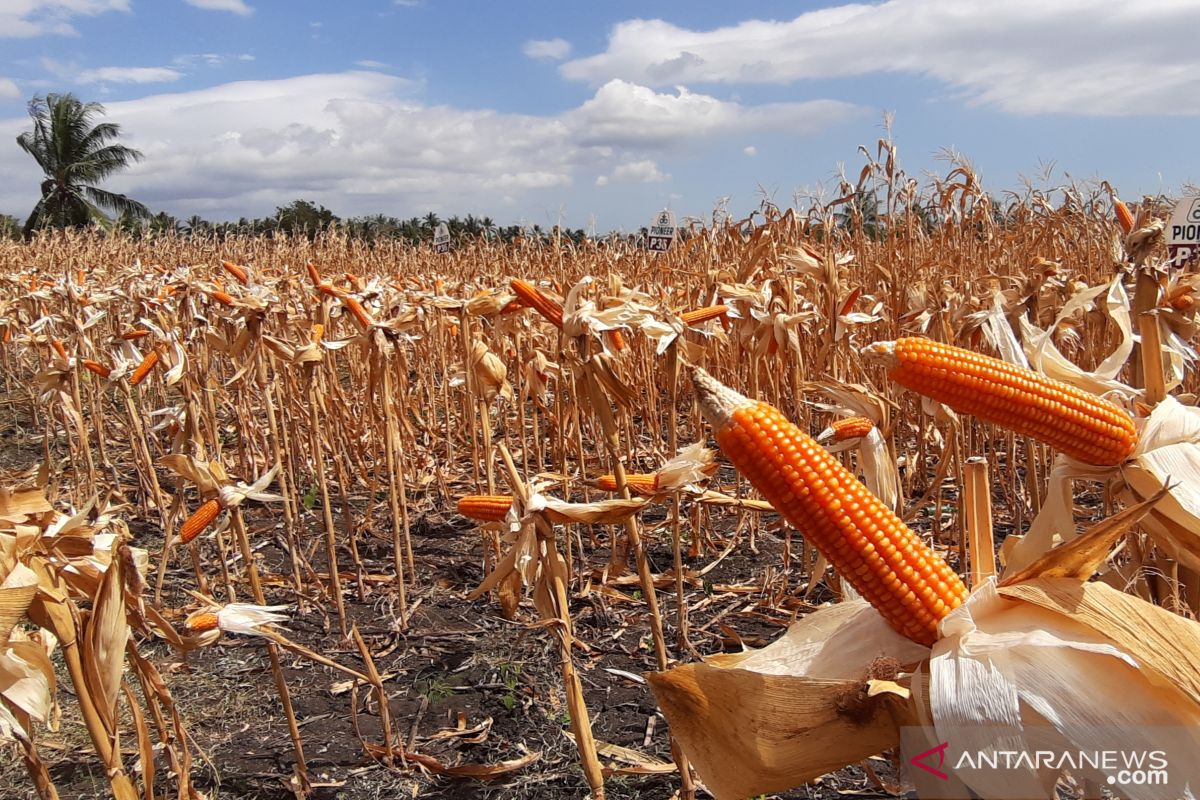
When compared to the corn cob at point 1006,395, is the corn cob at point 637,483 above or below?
below

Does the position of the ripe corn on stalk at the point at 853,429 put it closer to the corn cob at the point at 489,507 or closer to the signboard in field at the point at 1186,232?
the corn cob at the point at 489,507

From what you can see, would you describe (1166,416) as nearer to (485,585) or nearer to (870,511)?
(870,511)

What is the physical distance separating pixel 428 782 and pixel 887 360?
7.71 ft

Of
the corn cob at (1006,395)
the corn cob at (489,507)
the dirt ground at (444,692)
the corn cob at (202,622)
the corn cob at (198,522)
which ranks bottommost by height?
the dirt ground at (444,692)

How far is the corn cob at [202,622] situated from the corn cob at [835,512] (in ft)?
4.18

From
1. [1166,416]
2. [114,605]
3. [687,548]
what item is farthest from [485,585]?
[687,548]

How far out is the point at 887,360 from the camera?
1.56 m

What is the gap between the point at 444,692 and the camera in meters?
3.37

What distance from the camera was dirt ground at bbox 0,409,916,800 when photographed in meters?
2.79

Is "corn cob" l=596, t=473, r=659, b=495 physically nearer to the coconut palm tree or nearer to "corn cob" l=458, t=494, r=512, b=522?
"corn cob" l=458, t=494, r=512, b=522

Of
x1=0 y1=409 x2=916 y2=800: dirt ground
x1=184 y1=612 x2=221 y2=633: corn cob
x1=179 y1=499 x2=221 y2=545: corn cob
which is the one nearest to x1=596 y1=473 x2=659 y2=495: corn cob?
x1=0 y1=409 x2=916 y2=800: dirt ground

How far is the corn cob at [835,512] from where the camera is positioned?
1181 mm

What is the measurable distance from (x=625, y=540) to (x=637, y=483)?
270 centimetres

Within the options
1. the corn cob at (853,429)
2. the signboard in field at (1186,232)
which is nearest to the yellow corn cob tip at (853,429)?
the corn cob at (853,429)
